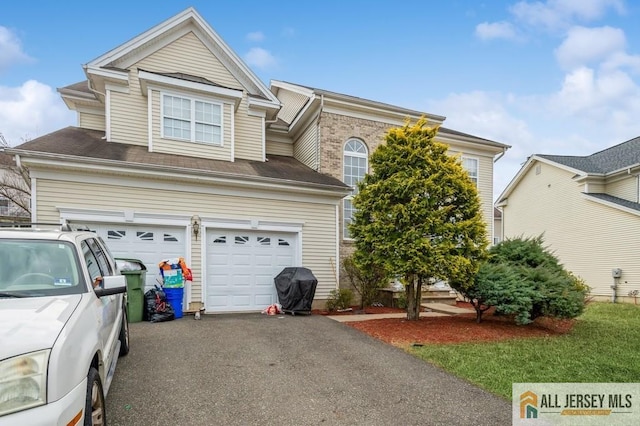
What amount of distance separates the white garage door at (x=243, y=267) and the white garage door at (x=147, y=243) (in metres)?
0.86

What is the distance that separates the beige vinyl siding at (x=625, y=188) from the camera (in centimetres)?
1573

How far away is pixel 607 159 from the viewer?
1831 centimetres

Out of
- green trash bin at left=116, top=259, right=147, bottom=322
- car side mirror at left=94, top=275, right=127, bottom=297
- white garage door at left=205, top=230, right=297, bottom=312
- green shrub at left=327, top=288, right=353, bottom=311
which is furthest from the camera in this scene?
green shrub at left=327, top=288, right=353, bottom=311

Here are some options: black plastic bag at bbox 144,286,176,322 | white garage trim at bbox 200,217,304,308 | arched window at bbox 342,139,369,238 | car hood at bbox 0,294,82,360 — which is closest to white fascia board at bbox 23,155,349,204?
white garage trim at bbox 200,217,304,308

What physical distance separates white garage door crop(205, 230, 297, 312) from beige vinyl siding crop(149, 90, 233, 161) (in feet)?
9.13

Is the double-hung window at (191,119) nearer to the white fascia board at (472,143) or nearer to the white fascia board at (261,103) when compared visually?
the white fascia board at (261,103)

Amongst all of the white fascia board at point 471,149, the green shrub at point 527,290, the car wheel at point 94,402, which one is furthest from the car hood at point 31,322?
the white fascia board at point 471,149

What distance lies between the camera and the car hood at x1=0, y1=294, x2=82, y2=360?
209 cm

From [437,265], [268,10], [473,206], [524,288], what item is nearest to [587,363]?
[524,288]

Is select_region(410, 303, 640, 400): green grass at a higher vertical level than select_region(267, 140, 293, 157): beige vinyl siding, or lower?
lower

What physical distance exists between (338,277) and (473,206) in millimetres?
4750

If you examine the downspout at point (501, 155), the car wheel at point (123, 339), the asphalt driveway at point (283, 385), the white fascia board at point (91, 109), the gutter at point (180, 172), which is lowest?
the asphalt driveway at point (283, 385)

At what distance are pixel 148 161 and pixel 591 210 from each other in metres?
18.2

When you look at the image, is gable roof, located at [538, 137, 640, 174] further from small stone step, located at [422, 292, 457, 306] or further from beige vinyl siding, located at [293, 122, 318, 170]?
beige vinyl siding, located at [293, 122, 318, 170]
